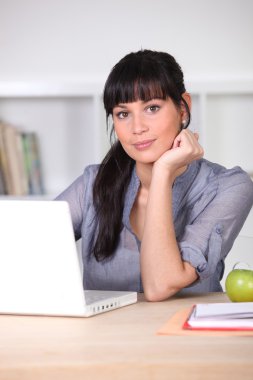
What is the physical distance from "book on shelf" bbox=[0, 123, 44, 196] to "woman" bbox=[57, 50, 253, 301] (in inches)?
55.0

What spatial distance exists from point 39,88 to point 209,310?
245 centimetres

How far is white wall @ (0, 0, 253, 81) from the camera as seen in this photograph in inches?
152

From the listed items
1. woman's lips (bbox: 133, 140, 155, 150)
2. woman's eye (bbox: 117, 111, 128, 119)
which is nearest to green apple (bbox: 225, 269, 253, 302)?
woman's lips (bbox: 133, 140, 155, 150)

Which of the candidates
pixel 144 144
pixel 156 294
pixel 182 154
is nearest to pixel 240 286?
pixel 156 294

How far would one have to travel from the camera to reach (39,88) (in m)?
3.78

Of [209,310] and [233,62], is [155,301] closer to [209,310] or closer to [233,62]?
[209,310]

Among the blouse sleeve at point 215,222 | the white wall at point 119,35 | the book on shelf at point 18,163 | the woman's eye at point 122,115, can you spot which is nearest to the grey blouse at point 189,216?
the blouse sleeve at point 215,222

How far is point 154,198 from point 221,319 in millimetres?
600

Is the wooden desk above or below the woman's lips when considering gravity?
below

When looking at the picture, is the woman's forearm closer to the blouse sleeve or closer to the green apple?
the blouse sleeve

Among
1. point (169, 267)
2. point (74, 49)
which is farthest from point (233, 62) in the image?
point (169, 267)

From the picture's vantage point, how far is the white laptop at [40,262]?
1.58 meters

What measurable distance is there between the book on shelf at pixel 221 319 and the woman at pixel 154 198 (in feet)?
1.20

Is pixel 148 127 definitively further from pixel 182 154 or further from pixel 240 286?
pixel 240 286
